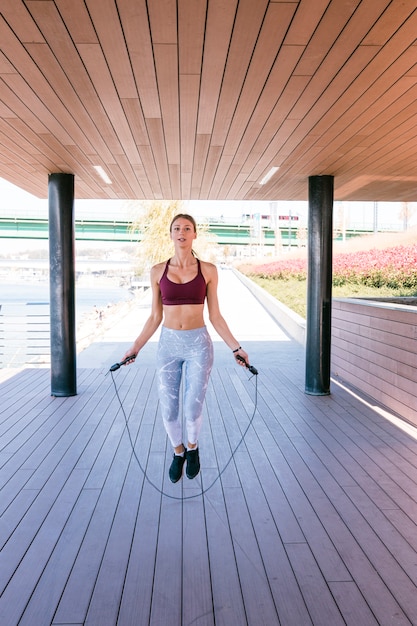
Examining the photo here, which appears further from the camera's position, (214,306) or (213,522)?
(214,306)

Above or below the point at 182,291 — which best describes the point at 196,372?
below

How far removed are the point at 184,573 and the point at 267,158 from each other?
376cm

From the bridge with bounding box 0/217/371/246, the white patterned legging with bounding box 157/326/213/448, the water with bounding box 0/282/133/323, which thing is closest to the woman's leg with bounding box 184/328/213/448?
the white patterned legging with bounding box 157/326/213/448

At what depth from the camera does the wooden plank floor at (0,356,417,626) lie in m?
2.17

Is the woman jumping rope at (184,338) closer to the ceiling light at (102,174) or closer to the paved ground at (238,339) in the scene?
the ceiling light at (102,174)

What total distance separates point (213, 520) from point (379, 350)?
131 inches

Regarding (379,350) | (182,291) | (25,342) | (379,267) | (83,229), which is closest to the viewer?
(182,291)

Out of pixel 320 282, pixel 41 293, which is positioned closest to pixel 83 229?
pixel 320 282

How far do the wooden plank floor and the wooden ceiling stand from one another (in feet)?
7.96

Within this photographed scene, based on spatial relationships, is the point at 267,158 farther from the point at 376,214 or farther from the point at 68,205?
the point at 376,214

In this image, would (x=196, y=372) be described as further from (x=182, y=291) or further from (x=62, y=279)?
(x=62, y=279)

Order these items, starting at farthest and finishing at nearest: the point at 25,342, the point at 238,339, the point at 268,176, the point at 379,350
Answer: the point at 25,342 → the point at 238,339 → the point at 268,176 → the point at 379,350

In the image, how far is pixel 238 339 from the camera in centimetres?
1079

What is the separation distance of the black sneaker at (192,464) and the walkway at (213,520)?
0.39 ft
